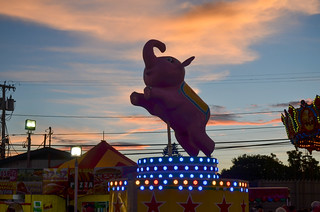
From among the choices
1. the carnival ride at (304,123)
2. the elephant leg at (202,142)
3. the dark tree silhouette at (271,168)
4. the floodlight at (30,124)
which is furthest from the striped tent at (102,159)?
the dark tree silhouette at (271,168)

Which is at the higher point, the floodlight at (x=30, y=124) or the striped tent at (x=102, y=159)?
the floodlight at (x=30, y=124)

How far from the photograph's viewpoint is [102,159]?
28984 mm

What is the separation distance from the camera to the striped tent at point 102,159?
2860 centimetres

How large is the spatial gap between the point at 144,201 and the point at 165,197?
54 centimetres

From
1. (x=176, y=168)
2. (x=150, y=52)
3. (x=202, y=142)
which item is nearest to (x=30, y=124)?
(x=150, y=52)

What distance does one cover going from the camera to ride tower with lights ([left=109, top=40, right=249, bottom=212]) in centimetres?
1266

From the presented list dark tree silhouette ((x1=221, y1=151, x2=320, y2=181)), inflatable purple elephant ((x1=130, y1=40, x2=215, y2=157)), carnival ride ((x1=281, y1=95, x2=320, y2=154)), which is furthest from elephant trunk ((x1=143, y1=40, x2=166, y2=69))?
dark tree silhouette ((x1=221, y1=151, x2=320, y2=181))

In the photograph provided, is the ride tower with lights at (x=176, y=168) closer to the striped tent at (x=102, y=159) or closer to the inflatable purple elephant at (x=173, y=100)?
the inflatable purple elephant at (x=173, y=100)

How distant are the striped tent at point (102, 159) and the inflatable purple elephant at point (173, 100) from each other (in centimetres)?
1486

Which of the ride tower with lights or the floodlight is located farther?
the floodlight

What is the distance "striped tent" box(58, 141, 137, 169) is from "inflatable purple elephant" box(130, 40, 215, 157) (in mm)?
14856

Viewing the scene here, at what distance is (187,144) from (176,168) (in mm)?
1396

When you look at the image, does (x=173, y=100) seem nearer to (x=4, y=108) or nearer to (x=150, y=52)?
(x=150, y=52)

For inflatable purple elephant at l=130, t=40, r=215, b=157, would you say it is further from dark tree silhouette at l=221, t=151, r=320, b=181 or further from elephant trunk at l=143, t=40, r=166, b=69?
dark tree silhouette at l=221, t=151, r=320, b=181
